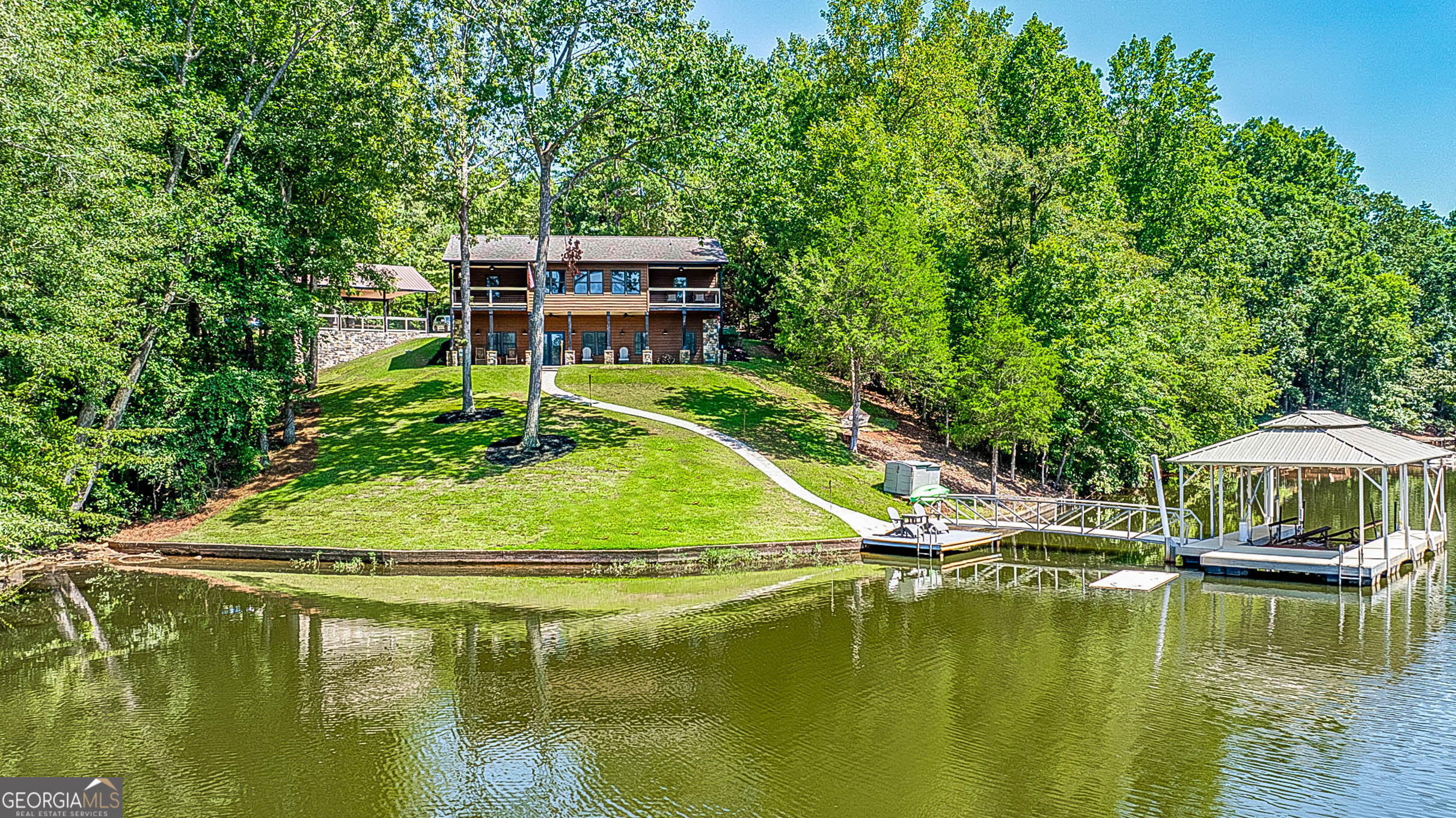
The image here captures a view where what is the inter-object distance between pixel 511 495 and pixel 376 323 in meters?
33.0

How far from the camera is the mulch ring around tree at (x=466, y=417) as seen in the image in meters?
35.3

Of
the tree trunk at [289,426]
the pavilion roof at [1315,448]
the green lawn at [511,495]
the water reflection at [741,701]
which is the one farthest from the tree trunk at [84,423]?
the pavilion roof at [1315,448]

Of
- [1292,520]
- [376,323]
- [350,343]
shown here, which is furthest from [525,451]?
[376,323]

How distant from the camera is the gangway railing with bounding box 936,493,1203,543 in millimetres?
26094

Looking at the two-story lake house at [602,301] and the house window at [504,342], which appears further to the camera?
the house window at [504,342]

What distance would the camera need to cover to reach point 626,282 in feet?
160

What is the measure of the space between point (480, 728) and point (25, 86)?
17.5 metres

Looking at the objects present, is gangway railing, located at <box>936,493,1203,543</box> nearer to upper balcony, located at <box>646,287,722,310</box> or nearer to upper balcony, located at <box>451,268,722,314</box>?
upper balcony, located at <box>646,287,722,310</box>

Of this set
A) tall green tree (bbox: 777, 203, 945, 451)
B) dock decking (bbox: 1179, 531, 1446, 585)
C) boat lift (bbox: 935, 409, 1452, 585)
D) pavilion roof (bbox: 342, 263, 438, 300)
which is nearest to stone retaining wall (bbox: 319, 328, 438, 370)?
pavilion roof (bbox: 342, 263, 438, 300)

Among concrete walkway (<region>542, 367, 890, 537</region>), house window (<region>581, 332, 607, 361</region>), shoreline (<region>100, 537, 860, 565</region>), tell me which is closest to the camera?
shoreline (<region>100, 537, 860, 565</region>)

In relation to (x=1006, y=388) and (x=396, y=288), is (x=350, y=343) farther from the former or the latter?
(x=1006, y=388)

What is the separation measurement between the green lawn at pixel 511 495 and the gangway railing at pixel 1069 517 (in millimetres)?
5677

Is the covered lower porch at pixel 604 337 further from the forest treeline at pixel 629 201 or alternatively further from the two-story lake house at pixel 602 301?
the forest treeline at pixel 629 201

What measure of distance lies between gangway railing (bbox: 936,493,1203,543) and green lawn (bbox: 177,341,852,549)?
5677mm
